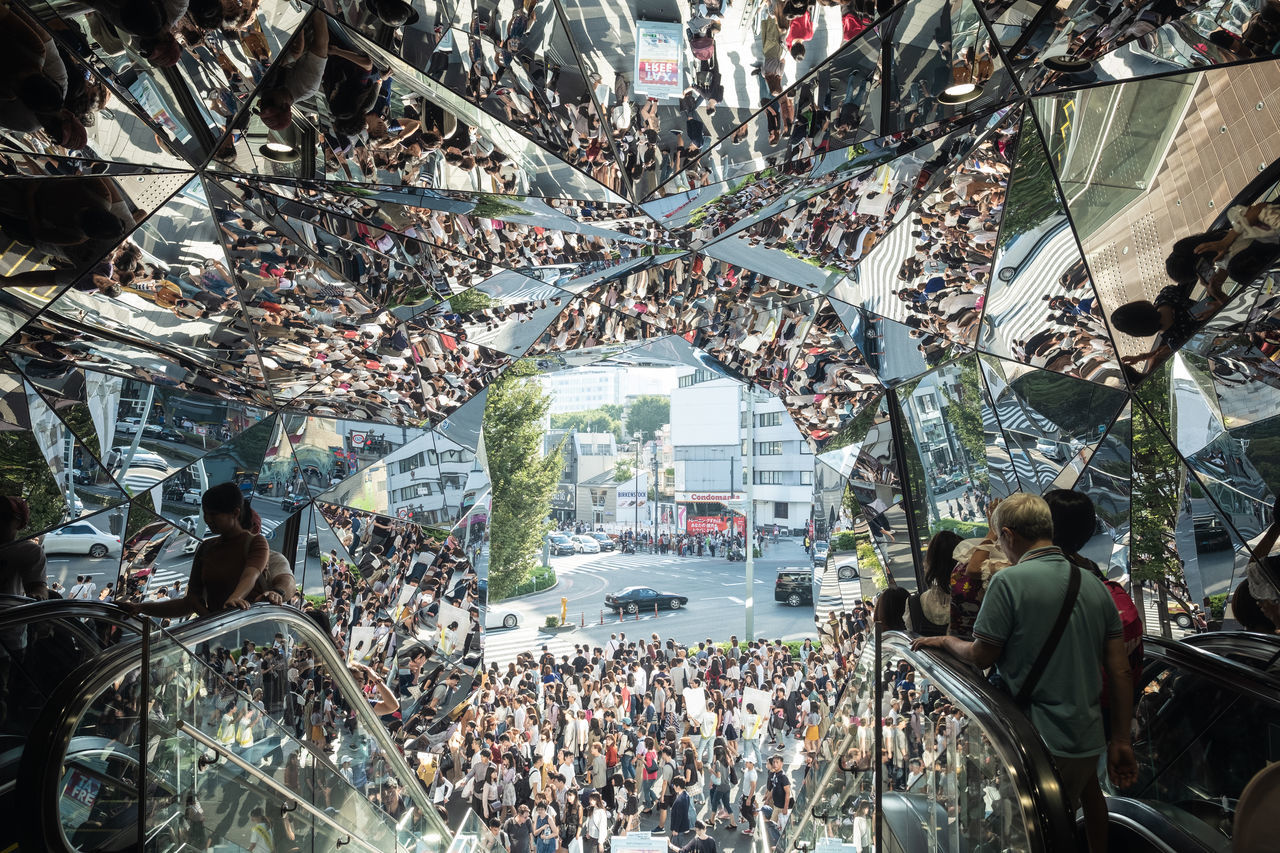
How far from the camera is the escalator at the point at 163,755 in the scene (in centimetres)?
275

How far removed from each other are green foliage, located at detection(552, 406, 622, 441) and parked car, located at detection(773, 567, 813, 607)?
33.0ft

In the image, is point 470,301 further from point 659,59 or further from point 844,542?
point 844,542

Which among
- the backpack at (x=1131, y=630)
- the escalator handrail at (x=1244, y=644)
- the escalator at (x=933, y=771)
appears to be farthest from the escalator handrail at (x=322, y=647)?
the escalator handrail at (x=1244, y=644)

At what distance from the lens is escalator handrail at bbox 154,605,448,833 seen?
361 centimetres

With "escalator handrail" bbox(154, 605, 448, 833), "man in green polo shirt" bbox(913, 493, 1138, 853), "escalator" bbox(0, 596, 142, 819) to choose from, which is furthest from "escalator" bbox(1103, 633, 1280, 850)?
"escalator" bbox(0, 596, 142, 819)

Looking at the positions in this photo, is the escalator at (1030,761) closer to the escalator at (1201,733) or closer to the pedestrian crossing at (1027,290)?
the escalator at (1201,733)

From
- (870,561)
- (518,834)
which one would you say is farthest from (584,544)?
(870,561)

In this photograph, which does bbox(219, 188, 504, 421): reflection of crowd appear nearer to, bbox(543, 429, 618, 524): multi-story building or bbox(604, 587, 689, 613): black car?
bbox(604, 587, 689, 613): black car

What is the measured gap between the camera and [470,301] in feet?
23.6

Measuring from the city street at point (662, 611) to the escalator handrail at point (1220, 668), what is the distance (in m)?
17.0

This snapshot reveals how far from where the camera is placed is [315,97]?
→ 419cm

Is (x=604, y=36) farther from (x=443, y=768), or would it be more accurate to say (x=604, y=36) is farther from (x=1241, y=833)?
(x=443, y=768)

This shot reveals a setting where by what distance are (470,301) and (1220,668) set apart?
19.7 ft

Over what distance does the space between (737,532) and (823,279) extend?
22529mm
